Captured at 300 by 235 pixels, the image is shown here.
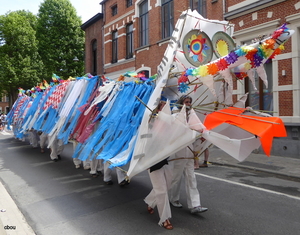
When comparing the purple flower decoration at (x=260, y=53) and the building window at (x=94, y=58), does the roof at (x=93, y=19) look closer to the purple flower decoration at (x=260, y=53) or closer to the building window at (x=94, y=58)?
the building window at (x=94, y=58)

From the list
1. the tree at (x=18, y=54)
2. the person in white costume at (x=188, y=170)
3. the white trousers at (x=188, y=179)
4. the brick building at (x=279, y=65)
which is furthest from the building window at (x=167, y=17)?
the tree at (x=18, y=54)

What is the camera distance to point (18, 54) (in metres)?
Result: 31.1

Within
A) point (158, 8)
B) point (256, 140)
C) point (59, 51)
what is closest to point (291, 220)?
point (256, 140)

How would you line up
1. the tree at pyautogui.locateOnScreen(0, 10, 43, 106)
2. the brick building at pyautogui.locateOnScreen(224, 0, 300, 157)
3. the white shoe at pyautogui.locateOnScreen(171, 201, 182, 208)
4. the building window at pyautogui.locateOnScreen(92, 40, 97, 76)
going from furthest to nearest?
the tree at pyautogui.locateOnScreen(0, 10, 43, 106) < the building window at pyautogui.locateOnScreen(92, 40, 97, 76) < the brick building at pyautogui.locateOnScreen(224, 0, 300, 157) < the white shoe at pyautogui.locateOnScreen(171, 201, 182, 208)

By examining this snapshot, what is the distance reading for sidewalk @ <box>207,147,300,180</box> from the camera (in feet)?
24.1

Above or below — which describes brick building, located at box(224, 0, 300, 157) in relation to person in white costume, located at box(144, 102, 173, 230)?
above

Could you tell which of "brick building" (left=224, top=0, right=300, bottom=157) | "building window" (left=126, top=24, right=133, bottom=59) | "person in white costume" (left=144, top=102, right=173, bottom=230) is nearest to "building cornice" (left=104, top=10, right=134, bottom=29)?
"building window" (left=126, top=24, right=133, bottom=59)

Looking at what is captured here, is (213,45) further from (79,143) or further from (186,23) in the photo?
(79,143)

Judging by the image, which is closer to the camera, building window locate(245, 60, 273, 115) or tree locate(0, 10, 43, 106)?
building window locate(245, 60, 273, 115)

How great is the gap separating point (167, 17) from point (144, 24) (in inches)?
94.8

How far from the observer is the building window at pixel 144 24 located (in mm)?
16641

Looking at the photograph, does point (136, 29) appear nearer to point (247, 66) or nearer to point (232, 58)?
point (247, 66)

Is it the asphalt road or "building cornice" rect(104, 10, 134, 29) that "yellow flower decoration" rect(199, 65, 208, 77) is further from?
"building cornice" rect(104, 10, 134, 29)

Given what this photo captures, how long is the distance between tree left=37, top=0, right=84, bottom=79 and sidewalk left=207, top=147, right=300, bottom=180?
78.9 ft
